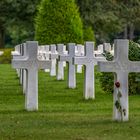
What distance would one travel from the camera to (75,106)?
14430mm

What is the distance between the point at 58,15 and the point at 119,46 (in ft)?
78.7

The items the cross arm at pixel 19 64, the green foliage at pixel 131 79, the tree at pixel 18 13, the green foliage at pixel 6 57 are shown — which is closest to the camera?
the cross arm at pixel 19 64

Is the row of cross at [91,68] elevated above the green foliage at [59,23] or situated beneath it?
situated beneath

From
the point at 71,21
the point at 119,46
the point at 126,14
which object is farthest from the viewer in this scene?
the point at 126,14

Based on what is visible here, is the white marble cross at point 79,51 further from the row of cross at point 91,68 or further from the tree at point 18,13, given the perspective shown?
the tree at point 18,13

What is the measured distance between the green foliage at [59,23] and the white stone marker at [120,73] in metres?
22.1

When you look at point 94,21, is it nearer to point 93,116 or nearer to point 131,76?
point 131,76

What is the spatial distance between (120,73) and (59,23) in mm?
23979

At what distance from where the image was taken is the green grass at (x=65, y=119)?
1038cm

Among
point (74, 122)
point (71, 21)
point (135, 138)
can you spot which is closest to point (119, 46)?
point (74, 122)

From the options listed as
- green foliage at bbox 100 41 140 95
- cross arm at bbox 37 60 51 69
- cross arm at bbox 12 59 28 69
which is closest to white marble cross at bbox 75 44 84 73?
green foliage at bbox 100 41 140 95

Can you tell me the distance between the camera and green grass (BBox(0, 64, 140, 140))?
10375 mm

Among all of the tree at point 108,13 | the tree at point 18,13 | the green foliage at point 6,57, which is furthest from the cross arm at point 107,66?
the tree at point 108,13

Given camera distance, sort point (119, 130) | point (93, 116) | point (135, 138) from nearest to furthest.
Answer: point (135, 138) < point (119, 130) < point (93, 116)
